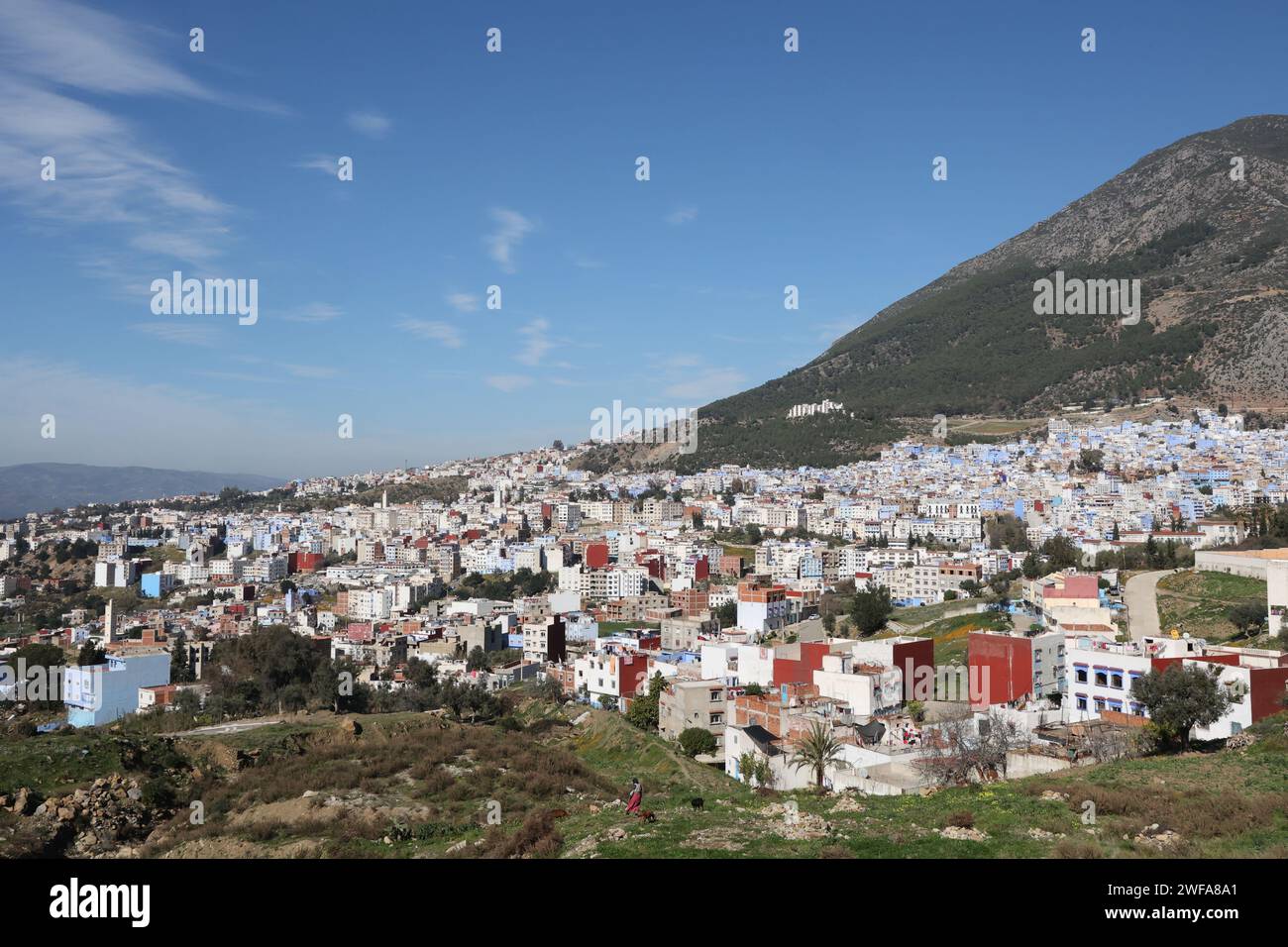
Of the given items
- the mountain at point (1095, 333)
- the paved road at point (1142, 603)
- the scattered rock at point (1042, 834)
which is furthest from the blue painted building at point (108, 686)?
the mountain at point (1095, 333)

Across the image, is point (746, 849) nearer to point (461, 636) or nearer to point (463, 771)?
point (463, 771)

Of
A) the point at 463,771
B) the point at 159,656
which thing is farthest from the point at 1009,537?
the point at 463,771

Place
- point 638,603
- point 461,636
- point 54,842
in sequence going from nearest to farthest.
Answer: point 54,842 → point 461,636 → point 638,603

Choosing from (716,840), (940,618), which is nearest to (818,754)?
(716,840)

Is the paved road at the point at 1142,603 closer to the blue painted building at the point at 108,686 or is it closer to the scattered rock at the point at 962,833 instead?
the scattered rock at the point at 962,833

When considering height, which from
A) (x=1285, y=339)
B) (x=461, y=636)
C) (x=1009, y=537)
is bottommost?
(x=461, y=636)
